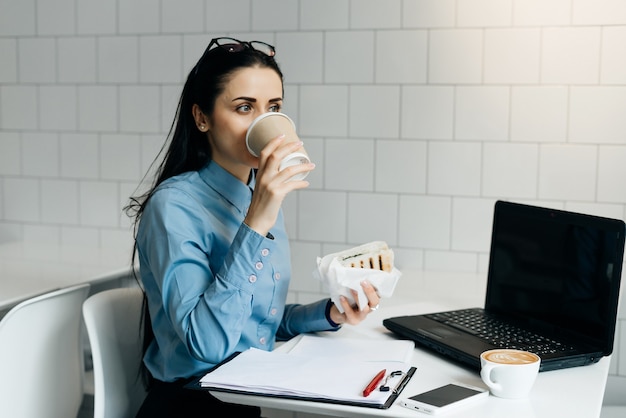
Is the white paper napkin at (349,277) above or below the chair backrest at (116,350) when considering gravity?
above

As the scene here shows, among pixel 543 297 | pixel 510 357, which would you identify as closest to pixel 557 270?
pixel 543 297

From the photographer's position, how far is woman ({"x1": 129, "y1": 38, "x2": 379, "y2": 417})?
1.30 m

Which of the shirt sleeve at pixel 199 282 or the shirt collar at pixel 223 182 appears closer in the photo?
the shirt sleeve at pixel 199 282

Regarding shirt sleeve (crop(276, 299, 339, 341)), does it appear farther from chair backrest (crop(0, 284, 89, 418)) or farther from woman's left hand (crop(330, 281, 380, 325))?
chair backrest (crop(0, 284, 89, 418))

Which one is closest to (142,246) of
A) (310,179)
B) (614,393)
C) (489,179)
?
(310,179)

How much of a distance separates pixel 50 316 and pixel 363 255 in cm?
72

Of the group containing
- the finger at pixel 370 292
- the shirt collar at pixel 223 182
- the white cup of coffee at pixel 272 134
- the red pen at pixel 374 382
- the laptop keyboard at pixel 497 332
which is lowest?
the red pen at pixel 374 382

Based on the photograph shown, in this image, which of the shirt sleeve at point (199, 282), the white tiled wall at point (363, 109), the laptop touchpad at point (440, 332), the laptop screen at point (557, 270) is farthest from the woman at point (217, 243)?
the white tiled wall at point (363, 109)

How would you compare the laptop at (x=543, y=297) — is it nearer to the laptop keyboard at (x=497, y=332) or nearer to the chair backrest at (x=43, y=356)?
the laptop keyboard at (x=497, y=332)

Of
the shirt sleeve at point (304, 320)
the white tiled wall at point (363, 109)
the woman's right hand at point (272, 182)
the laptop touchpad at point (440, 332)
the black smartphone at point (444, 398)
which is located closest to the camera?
the black smartphone at point (444, 398)

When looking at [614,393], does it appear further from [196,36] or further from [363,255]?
[196,36]

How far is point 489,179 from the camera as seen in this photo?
2271 mm

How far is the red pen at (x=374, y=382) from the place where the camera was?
44.0 inches

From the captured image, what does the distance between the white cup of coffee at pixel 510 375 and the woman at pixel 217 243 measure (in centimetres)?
29
